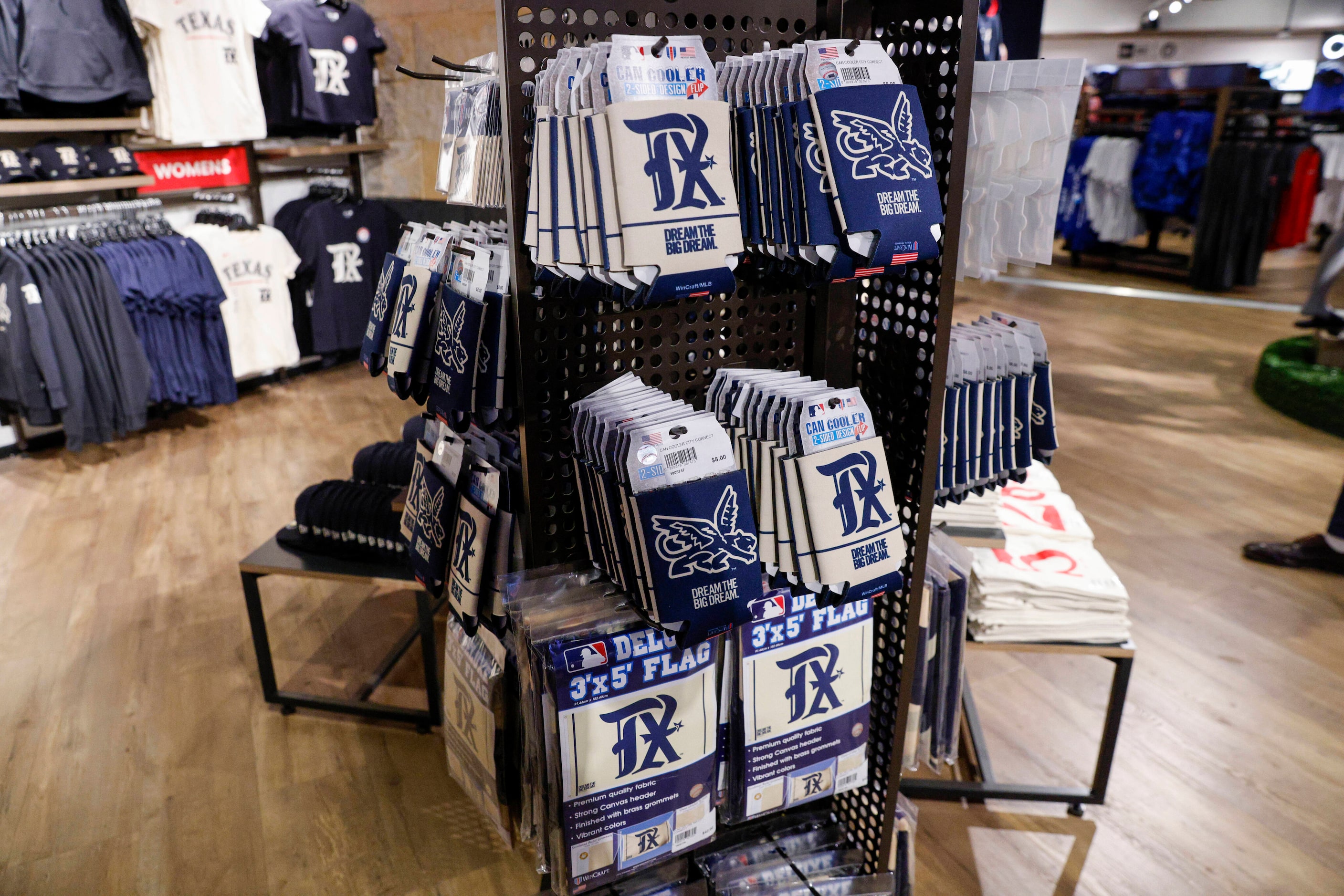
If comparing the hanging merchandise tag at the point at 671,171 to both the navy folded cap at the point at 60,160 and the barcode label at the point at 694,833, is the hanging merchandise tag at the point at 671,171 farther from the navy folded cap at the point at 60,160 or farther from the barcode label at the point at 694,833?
the navy folded cap at the point at 60,160

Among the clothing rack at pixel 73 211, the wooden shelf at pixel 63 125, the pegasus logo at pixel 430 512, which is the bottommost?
the pegasus logo at pixel 430 512

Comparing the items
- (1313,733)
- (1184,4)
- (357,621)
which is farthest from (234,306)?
(1184,4)

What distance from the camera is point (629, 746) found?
1.35 metres

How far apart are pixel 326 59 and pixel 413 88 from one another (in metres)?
0.52

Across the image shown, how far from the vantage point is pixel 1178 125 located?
8484 millimetres

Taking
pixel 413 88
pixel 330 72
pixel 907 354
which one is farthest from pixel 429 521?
pixel 413 88

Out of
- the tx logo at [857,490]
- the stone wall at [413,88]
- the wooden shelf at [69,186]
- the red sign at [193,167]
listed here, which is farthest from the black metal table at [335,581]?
the red sign at [193,167]

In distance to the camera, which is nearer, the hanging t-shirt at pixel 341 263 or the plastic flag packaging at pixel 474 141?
the plastic flag packaging at pixel 474 141

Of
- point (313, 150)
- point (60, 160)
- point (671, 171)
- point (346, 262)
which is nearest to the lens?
point (671, 171)

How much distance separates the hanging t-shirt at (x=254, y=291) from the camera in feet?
16.3

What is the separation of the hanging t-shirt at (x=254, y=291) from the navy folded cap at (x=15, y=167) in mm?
776

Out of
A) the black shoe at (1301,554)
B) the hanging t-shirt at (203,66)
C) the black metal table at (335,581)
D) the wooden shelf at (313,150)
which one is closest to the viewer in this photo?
the black metal table at (335,581)

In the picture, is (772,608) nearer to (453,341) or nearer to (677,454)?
(677,454)

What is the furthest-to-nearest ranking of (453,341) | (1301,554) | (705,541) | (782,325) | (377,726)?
(1301,554), (377,726), (782,325), (453,341), (705,541)
